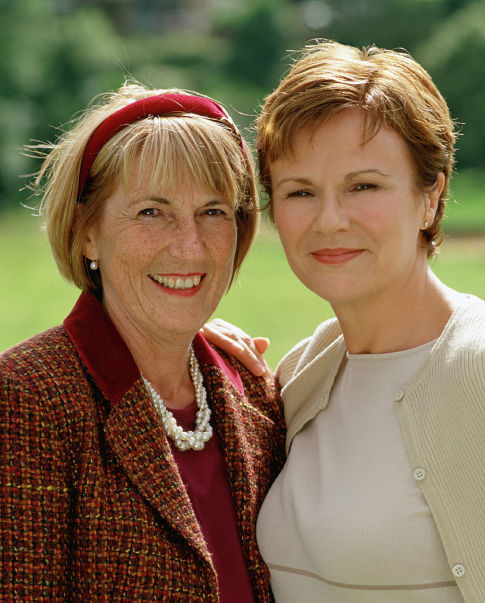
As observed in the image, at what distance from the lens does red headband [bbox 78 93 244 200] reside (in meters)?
2.50

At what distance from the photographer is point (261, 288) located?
20031 mm

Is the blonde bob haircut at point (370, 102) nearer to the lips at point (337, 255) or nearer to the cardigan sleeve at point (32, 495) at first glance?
the lips at point (337, 255)

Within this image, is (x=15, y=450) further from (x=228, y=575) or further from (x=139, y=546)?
(x=228, y=575)

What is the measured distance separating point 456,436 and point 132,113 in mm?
A: 1265

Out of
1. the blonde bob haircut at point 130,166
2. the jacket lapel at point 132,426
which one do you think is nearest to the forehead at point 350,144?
the blonde bob haircut at point 130,166

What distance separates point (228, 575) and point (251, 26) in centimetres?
5082

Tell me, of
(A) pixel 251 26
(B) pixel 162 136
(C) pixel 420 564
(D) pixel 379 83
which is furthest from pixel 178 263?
(A) pixel 251 26

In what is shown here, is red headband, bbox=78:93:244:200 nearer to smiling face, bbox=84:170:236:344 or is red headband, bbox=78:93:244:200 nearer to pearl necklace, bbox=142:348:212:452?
smiling face, bbox=84:170:236:344

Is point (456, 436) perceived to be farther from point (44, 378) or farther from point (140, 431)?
point (44, 378)

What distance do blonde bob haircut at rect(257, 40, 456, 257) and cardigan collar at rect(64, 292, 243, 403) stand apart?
69 centimetres

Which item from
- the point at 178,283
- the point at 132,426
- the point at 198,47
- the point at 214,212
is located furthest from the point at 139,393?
the point at 198,47

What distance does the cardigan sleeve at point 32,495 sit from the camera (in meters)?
2.12

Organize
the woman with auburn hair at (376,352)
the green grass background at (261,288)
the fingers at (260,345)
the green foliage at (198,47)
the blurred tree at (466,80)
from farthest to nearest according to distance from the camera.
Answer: the green foliage at (198,47) → the blurred tree at (466,80) → the green grass background at (261,288) → the fingers at (260,345) → the woman with auburn hair at (376,352)

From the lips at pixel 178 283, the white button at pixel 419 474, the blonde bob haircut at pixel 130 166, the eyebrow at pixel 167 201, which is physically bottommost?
the white button at pixel 419 474
